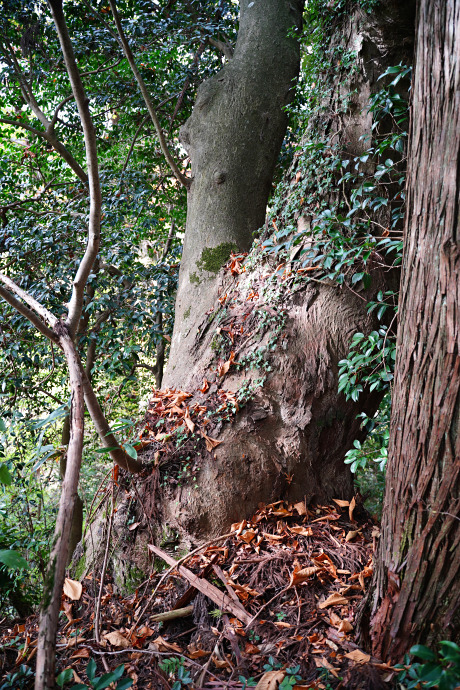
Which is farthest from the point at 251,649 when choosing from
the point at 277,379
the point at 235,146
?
the point at 235,146

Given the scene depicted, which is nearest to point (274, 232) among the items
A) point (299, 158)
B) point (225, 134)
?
point (299, 158)

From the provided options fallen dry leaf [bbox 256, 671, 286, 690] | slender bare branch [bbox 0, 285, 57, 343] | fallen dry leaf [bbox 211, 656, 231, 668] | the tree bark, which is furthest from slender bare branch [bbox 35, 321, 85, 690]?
the tree bark

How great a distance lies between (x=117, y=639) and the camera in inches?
80.0

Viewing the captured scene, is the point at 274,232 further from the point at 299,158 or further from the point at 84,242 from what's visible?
the point at 84,242

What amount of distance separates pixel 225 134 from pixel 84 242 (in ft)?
4.94

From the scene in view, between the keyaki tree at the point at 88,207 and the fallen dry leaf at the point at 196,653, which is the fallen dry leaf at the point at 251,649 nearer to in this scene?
the fallen dry leaf at the point at 196,653

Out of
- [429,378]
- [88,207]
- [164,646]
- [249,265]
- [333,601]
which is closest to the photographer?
[429,378]

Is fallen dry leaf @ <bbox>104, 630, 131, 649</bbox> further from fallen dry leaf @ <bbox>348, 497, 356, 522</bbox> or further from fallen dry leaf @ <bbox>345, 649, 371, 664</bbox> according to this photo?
fallen dry leaf @ <bbox>348, 497, 356, 522</bbox>

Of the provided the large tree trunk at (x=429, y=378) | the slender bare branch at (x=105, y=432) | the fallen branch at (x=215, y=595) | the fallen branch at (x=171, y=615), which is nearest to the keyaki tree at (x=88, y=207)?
the slender bare branch at (x=105, y=432)

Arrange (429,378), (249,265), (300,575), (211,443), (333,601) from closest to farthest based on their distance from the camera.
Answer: (429,378) < (333,601) < (300,575) < (211,443) < (249,265)

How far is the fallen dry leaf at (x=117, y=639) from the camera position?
2.00 m

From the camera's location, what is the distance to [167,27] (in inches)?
177

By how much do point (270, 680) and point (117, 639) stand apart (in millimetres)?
726

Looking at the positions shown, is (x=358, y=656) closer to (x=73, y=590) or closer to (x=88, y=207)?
(x=73, y=590)
